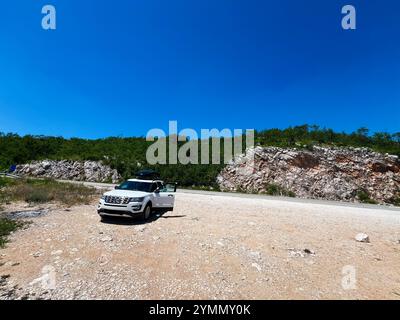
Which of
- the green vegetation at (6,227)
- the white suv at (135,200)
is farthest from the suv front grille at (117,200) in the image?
the green vegetation at (6,227)

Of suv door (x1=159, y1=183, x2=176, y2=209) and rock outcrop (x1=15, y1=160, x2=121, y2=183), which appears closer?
suv door (x1=159, y1=183, x2=176, y2=209)

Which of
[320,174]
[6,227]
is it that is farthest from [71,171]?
[320,174]

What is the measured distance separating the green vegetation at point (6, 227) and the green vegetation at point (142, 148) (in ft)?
70.3

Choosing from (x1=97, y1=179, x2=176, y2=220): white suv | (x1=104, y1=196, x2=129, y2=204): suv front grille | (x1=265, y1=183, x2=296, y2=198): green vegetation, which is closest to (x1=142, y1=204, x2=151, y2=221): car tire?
(x1=97, y1=179, x2=176, y2=220): white suv

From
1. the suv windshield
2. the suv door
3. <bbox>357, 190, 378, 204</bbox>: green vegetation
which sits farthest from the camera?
<bbox>357, 190, 378, 204</bbox>: green vegetation

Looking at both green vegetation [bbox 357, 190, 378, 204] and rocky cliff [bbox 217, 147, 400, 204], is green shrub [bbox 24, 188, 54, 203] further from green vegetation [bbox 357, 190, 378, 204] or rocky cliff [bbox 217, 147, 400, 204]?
green vegetation [bbox 357, 190, 378, 204]

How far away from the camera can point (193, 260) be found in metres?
6.61

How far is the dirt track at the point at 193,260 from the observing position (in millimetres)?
5176

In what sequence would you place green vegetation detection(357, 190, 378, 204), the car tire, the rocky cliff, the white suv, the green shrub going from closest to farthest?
1. the white suv
2. the car tire
3. the green shrub
4. green vegetation detection(357, 190, 378, 204)
5. the rocky cliff

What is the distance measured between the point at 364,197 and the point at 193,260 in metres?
23.8

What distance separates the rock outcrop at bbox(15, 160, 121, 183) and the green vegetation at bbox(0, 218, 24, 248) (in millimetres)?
22692

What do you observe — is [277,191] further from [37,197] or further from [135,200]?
[37,197]

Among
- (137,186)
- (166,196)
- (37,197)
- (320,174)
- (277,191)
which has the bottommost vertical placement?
(277,191)

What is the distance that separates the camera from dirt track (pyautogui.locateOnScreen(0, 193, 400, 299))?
5.18 m
